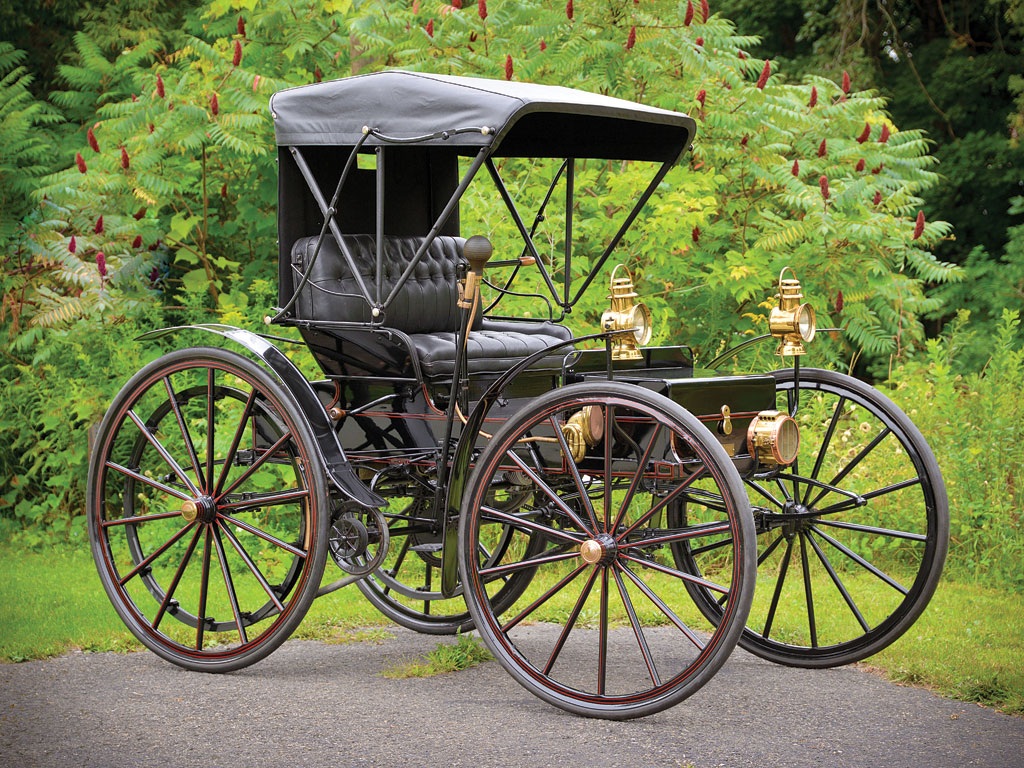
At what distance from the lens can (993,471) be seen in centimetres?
679

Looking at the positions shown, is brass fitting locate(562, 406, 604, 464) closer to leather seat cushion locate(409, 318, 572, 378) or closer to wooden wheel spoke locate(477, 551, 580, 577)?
A: wooden wheel spoke locate(477, 551, 580, 577)

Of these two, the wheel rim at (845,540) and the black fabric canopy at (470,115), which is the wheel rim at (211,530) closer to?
the black fabric canopy at (470,115)

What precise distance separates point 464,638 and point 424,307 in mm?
1554

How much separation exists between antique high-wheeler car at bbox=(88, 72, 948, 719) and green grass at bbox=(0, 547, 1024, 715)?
21cm

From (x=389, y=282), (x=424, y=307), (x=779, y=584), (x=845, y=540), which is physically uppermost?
(x=389, y=282)

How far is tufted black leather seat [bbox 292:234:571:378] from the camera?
5.20 meters

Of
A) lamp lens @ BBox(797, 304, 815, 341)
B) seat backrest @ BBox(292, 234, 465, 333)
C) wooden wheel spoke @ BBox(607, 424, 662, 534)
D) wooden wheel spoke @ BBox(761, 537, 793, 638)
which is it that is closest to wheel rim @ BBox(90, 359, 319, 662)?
seat backrest @ BBox(292, 234, 465, 333)

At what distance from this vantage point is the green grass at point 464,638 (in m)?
4.88

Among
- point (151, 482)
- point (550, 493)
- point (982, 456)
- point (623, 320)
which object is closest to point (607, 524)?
point (550, 493)

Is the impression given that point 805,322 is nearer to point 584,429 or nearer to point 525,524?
point 584,429

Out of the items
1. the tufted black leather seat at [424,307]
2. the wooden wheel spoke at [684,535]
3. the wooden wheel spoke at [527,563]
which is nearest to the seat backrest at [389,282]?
the tufted black leather seat at [424,307]

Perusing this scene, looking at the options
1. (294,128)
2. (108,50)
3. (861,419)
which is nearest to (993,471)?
(861,419)

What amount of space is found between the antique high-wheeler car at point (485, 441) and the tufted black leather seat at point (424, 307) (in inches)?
0.5

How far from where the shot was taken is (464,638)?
17.2ft
